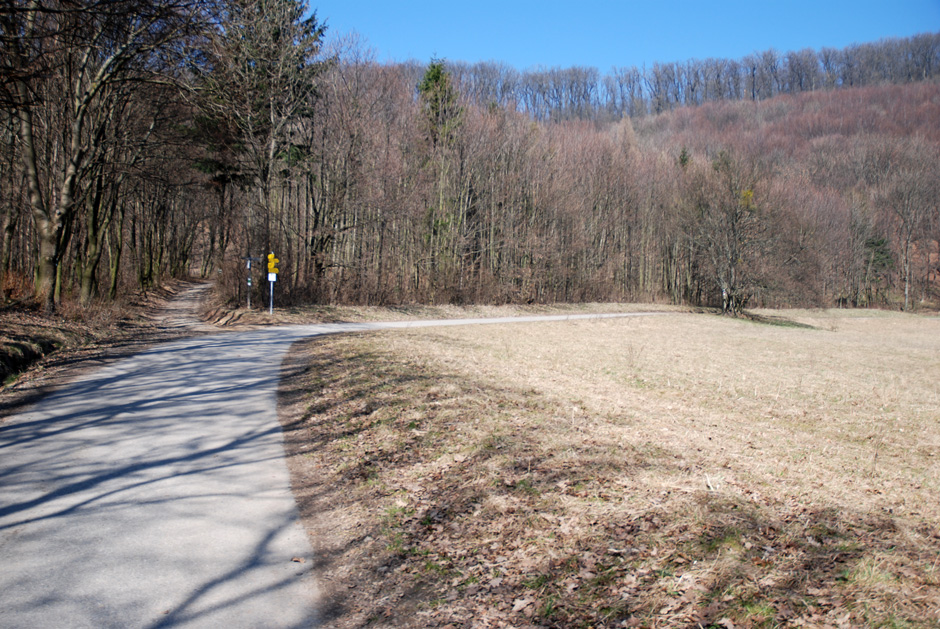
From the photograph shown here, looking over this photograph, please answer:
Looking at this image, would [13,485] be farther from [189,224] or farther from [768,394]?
[189,224]

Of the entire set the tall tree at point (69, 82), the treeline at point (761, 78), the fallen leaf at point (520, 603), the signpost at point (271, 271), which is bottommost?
the fallen leaf at point (520, 603)

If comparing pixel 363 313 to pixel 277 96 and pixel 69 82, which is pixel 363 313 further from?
pixel 69 82

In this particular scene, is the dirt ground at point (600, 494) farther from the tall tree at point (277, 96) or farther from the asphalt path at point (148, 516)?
the tall tree at point (277, 96)

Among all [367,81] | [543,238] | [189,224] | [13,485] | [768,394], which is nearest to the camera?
[13,485]

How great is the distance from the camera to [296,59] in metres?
22.5

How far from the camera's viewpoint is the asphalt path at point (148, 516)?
355 cm

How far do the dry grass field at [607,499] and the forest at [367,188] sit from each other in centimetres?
598

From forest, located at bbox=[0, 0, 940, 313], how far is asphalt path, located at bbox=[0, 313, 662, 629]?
4463mm

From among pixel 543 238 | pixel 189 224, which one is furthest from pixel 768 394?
pixel 189 224

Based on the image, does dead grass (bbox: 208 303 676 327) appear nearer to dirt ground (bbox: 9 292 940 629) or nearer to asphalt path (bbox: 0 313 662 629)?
dirt ground (bbox: 9 292 940 629)

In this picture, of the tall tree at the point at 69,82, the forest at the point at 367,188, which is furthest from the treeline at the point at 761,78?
the tall tree at the point at 69,82

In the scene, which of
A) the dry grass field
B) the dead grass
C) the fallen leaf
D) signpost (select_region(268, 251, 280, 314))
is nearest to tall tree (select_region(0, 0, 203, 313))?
the dead grass

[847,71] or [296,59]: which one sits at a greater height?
[847,71]

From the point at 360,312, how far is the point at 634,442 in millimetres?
19174
